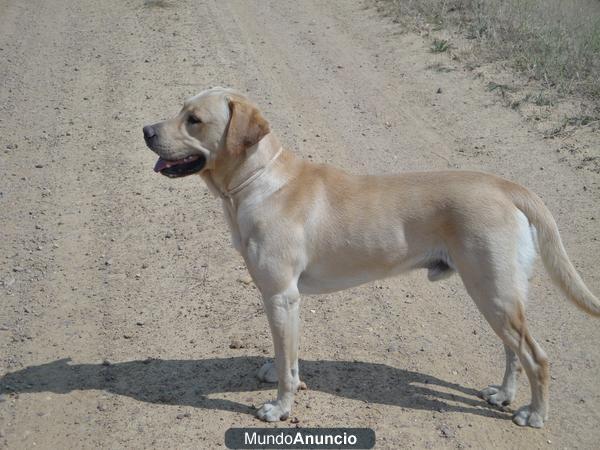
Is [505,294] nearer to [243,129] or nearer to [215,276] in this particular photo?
[243,129]

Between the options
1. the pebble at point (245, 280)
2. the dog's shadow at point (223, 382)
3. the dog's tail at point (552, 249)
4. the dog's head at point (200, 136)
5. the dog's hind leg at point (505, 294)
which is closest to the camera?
the dog's hind leg at point (505, 294)

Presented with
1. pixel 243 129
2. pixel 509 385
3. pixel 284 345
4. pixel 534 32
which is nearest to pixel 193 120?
pixel 243 129

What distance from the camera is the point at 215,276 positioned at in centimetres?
616

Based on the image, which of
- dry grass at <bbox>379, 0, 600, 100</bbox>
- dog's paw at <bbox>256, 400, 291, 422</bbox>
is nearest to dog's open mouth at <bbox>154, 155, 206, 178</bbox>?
dog's paw at <bbox>256, 400, 291, 422</bbox>

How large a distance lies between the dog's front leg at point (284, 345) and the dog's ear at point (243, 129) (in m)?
0.95

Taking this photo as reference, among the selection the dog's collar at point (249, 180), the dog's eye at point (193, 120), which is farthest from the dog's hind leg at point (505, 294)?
the dog's eye at point (193, 120)

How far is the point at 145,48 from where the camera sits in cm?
1160

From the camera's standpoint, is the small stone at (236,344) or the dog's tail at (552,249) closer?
the dog's tail at (552,249)

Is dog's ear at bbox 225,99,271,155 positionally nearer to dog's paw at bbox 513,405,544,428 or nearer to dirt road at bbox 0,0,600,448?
dirt road at bbox 0,0,600,448

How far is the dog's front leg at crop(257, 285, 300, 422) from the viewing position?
4398 mm

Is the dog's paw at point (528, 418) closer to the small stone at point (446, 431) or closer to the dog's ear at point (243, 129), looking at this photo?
the small stone at point (446, 431)

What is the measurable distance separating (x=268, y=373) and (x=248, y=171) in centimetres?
149

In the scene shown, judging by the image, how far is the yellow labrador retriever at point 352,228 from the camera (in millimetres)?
4254

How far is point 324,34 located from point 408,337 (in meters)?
8.35
